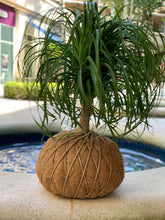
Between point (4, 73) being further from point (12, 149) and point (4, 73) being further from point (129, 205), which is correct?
point (129, 205)

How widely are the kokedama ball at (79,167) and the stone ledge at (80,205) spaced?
0.21ft

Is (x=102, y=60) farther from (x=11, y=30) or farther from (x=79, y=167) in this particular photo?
(x=11, y=30)

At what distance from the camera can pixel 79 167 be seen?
5.46 feet

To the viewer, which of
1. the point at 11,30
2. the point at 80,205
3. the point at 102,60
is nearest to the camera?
the point at 102,60

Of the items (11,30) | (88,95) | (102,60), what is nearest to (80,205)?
(88,95)

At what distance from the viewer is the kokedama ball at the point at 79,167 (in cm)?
167

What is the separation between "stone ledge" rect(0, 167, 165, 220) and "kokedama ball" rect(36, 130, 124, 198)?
0.21 feet

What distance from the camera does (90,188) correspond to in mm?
1691

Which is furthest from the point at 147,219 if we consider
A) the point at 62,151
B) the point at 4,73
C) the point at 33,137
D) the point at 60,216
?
the point at 4,73

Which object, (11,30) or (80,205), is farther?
(11,30)

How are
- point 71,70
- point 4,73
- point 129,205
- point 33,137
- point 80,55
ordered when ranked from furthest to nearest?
point 4,73
point 33,137
point 129,205
point 71,70
point 80,55

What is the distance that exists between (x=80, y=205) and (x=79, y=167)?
9.3 inches

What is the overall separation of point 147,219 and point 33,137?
133 inches

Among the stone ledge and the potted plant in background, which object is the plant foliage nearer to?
the potted plant in background
